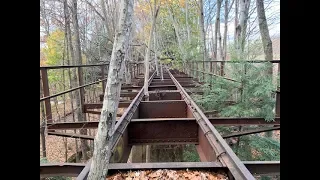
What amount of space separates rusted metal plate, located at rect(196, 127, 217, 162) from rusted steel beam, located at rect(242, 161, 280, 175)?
418mm

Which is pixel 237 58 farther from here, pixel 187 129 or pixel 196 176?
pixel 196 176

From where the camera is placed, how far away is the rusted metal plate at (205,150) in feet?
9.91

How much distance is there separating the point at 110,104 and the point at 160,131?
2.14 m

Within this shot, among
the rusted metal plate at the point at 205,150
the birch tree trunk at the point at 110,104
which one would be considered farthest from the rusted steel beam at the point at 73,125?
the birch tree trunk at the point at 110,104

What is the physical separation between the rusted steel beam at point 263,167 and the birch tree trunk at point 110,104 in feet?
4.73

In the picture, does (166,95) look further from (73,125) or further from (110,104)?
(110,104)

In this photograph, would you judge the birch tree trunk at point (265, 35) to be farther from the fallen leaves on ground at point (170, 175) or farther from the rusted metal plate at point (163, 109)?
the fallen leaves on ground at point (170, 175)

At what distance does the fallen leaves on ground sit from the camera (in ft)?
7.72

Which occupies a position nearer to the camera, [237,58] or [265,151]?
[265,151]

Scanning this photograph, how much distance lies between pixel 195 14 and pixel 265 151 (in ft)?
92.6

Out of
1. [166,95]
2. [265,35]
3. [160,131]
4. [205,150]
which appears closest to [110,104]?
[205,150]
